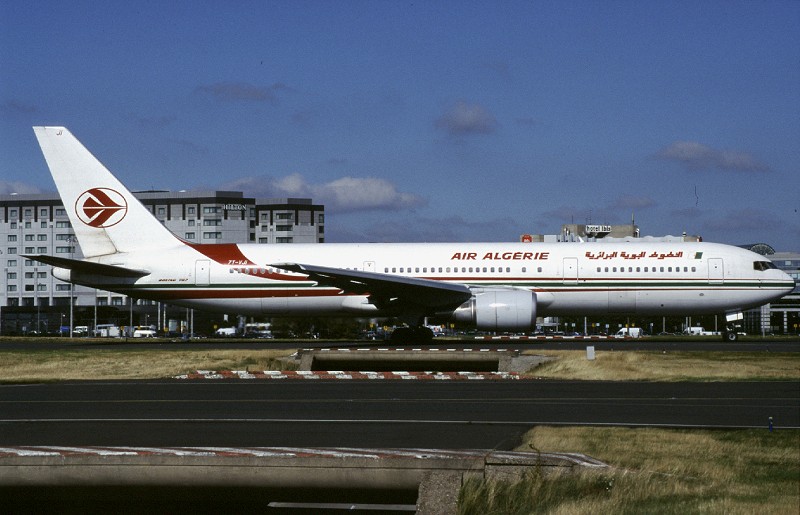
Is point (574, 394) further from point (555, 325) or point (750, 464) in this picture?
point (555, 325)

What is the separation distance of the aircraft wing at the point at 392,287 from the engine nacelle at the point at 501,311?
107 centimetres

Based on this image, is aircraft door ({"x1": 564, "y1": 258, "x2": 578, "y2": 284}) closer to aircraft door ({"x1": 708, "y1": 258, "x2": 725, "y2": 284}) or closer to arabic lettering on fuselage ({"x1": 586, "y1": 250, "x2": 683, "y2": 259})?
arabic lettering on fuselage ({"x1": 586, "y1": 250, "x2": 683, "y2": 259})

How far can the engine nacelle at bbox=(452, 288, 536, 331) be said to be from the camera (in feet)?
128

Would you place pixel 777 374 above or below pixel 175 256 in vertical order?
below

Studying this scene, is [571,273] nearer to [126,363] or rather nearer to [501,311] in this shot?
[501,311]

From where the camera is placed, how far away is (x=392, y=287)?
4034 cm

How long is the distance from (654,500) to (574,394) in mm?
10868

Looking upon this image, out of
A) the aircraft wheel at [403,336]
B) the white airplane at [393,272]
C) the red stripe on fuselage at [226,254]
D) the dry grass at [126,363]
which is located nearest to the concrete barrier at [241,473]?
the dry grass at [126,363]

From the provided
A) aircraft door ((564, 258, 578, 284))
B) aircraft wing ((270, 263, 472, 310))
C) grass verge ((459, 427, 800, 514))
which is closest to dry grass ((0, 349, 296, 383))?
aircraft wing ((270, 263, 472, 310))

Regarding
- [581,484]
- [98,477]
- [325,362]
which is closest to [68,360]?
[325,362]

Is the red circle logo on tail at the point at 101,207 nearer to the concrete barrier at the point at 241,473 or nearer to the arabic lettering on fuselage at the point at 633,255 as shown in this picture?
the arabic lettering on fuselage at the point at 633,255

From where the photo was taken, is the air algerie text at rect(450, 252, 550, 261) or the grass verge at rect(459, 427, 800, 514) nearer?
the grass verge at rect(459, 427, 800, 514)

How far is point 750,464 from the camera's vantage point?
39.3 feet

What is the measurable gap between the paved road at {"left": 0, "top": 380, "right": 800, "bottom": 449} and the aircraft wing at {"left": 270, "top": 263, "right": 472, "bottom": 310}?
14.1 meters
